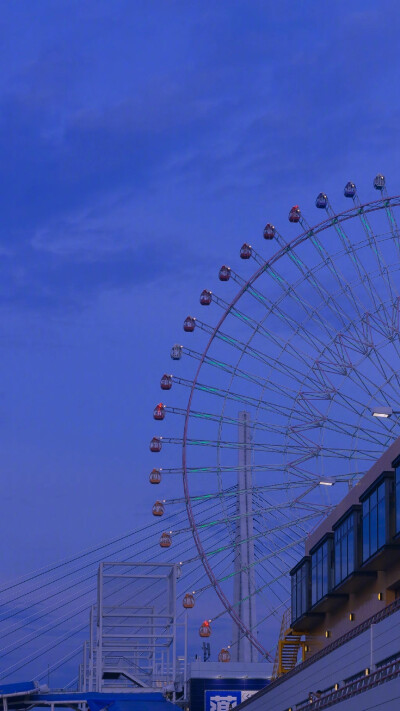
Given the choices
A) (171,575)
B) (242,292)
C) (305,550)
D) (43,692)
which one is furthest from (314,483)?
(43,692)

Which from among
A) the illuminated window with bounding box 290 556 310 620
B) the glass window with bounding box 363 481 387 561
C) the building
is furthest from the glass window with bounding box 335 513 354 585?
the illuminated window with bounding box 290 556 310 620

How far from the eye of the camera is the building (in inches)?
1161

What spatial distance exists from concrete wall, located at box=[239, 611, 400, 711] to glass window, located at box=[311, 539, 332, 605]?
366 cm

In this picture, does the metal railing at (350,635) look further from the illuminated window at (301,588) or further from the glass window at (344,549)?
the illuminated window at (301,588)

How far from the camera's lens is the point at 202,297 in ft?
202

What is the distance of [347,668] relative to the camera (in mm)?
34156

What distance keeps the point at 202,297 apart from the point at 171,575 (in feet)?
59.8

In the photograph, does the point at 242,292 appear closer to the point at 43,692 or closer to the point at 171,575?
the point at 171,575

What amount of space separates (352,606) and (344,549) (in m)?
2.72

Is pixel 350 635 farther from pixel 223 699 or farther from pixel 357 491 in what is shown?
pixel 223 699

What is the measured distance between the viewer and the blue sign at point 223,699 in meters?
76.9

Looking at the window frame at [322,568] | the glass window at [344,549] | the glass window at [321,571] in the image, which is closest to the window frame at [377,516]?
the glass window at [344,549]

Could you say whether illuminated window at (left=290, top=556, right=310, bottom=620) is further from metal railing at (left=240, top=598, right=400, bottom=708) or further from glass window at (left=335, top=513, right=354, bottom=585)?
glass window at (left=335, top=513, right=354, bottom=585)

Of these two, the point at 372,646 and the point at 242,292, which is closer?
the point at 372,646
